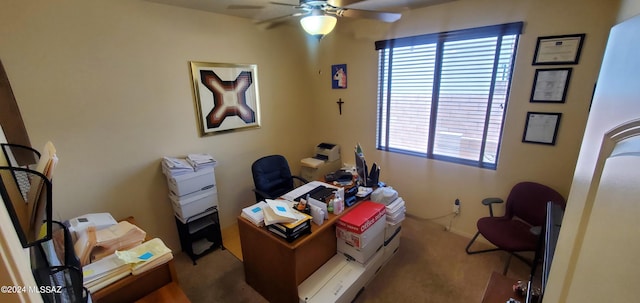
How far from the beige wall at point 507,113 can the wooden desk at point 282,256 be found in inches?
55.4

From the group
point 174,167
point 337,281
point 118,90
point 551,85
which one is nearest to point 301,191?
point 337,281

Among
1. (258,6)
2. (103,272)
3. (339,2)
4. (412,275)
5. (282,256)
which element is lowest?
(412,275)

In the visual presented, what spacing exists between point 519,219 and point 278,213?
7.90 ft

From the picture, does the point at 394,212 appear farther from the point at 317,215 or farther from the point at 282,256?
the point at 282,256

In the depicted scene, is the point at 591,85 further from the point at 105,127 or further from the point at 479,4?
the point at 105,127

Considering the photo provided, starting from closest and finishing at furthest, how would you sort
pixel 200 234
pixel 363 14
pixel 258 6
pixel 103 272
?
1. pixel 103 272
2. pixel 363 14
3. pixel 258 6
4. pixel 200 234

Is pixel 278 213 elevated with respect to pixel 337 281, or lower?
elevated

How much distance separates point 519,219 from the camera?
2.43 metres

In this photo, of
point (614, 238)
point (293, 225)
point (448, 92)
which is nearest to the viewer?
point (614, 238)

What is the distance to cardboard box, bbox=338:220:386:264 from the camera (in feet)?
6.49

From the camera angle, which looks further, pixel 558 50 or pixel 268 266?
pixel 558 50

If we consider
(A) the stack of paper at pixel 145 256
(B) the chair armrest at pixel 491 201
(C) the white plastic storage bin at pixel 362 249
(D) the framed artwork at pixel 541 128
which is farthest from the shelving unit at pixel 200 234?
(D) the framed artwork at pixel 541 128

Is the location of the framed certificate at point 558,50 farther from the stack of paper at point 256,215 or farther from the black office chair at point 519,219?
the stack of paper at point 256,215

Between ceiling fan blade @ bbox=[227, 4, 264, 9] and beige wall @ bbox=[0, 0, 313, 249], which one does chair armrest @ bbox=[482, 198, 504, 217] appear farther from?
ceiling fan blade @ bbox=[227, 4, 264, 9]
